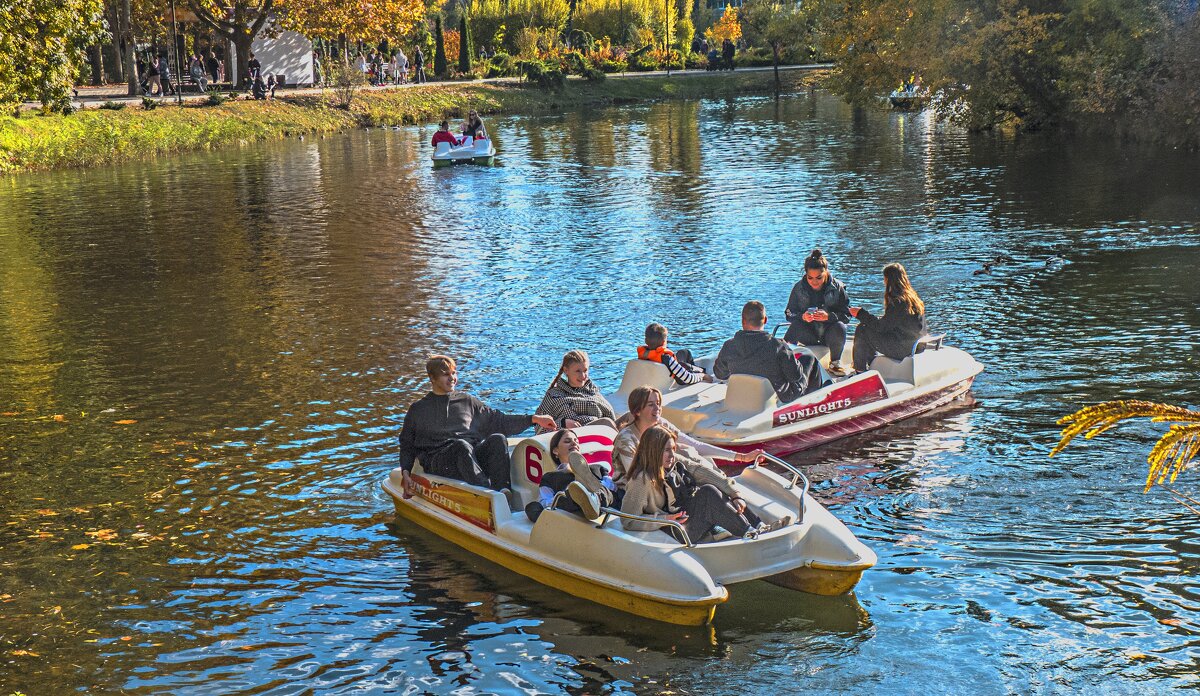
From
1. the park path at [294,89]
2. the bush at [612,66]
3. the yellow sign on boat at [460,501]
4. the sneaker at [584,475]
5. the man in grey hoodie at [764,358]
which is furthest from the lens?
the bush at [612,66]

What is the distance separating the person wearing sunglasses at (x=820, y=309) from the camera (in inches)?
573

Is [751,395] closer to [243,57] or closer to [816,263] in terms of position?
[816,263]

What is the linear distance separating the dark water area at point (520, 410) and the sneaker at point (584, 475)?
36.7 inches

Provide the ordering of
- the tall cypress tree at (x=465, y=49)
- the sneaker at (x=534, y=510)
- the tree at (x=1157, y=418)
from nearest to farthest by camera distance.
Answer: the tree at (x=1157, y=418)
the sneaker at (x=534, y=510)
the tall cypress tree at (x=465, y=49)

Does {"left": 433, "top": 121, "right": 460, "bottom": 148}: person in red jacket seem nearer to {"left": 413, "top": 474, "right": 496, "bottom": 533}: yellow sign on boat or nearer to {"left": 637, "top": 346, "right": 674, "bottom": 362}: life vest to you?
{"left": 637, "top": 346, "right": 674, "bottom": 362}: life vest

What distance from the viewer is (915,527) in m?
10.9

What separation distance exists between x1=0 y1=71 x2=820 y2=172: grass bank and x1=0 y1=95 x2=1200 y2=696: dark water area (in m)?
10.9

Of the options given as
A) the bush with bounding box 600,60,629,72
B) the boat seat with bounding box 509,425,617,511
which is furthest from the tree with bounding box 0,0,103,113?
the bush with bounding box 600,60,629,72

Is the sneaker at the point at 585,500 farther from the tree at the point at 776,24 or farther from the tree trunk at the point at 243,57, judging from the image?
the tree at the point at 776,24

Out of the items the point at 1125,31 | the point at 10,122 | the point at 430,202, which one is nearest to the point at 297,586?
the point at 430,202

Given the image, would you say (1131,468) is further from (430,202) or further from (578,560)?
(430,202)

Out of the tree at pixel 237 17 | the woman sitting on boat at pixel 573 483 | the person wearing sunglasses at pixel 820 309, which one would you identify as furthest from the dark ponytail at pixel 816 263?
the tree at pixel 237 17

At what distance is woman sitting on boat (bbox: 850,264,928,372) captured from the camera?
14156 millimetres

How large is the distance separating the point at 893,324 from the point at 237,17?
51.6 metres
